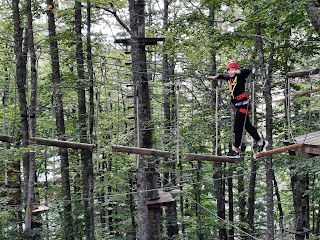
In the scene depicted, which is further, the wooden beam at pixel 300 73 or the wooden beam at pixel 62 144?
the wooden beam at pixel 62 144

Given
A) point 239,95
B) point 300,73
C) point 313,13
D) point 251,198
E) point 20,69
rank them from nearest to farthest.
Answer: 1. point 300,73
2. point 239,95
3. point 313,13
4. point 20,69
5. point 251,198

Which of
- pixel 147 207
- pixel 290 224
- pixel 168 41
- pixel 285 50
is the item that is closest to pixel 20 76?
pixel 168 41

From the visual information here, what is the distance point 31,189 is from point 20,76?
7.24 feet

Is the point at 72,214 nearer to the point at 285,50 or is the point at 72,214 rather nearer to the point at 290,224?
the point at 285,50

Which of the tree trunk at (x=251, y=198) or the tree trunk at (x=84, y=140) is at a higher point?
the tree trunk at (x=84, y=140)

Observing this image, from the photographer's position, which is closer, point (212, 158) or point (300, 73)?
point (300, 73)

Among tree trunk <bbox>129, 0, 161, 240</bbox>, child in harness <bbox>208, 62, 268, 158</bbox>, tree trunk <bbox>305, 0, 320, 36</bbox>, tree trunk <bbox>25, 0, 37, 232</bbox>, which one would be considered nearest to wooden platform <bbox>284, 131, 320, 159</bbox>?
child in harness <bbox>208, 62, 268, 158</bbox>

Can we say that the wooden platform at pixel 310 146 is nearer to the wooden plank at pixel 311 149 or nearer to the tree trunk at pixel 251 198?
the wooden plank at pixel 311 149

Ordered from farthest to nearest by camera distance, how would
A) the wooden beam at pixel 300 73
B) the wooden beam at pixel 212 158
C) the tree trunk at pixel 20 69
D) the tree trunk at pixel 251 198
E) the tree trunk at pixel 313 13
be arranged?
the tree trunk at pixel 251 198
the tree trunk at pixel 20 69
the tree trunk at pixel 313 13
the wooden beam at pixel 212 158
the wooden beam at pixel 300 73

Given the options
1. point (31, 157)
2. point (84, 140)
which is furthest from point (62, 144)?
point (84, 140)

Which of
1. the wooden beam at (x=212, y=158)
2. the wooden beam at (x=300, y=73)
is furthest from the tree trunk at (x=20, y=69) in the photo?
the wooden beam at (x=300, y=73)

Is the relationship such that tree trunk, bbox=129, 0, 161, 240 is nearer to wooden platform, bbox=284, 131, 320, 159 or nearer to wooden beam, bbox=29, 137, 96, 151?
wooden beam, bbox=29, 137, 96, 151

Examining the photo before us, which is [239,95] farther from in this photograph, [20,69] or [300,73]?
[20,69]

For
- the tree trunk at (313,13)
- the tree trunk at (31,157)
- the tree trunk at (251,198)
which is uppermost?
the tree trunk at (313,13)
